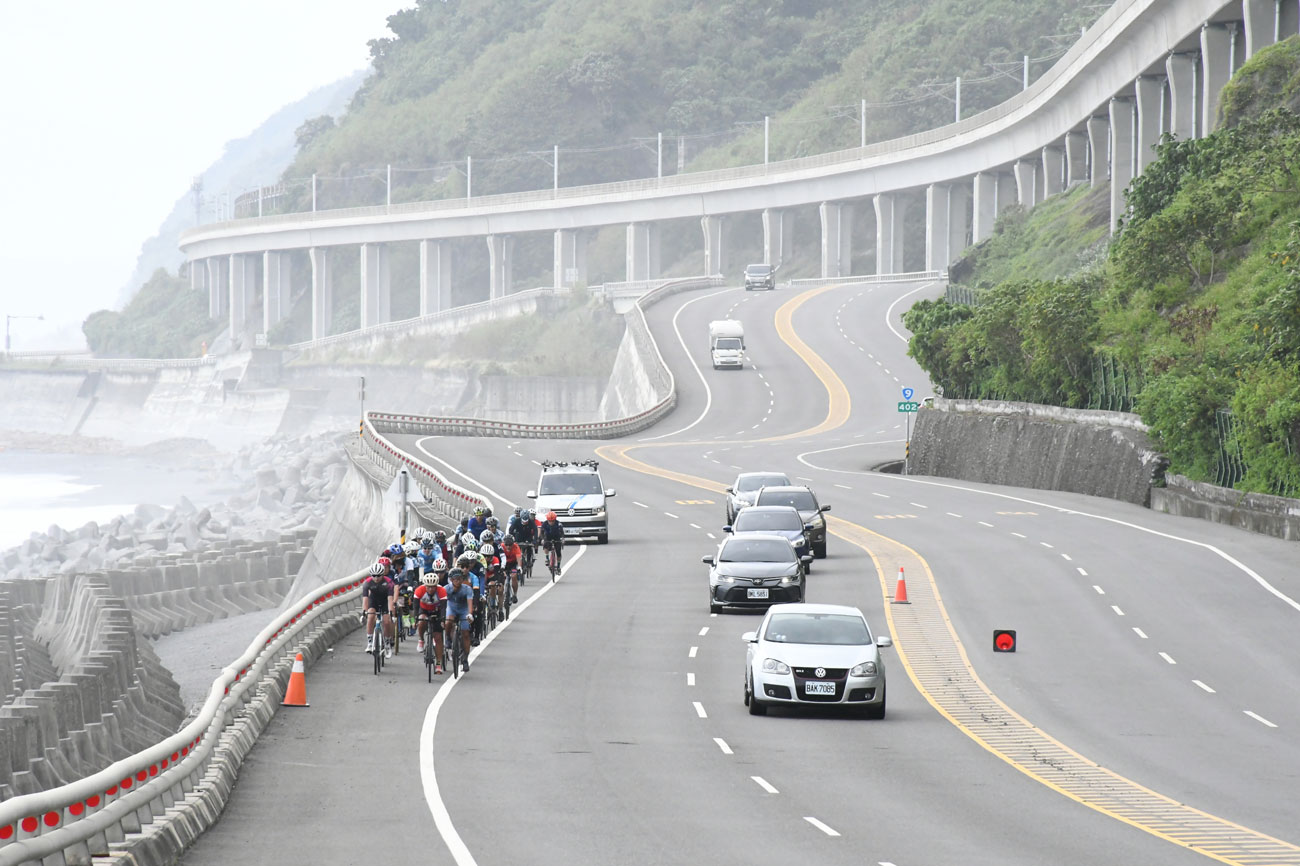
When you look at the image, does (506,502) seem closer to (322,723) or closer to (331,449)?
(322,723)

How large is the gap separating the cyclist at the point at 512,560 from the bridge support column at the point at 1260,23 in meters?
45.0

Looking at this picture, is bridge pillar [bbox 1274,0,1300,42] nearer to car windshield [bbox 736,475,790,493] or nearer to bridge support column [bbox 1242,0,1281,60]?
bridge support column [bbox 1242,0,1281,60]

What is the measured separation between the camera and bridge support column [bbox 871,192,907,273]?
12712 centimetres

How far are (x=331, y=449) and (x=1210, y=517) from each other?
79094mm

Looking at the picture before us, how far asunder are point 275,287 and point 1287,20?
13195 centimetres

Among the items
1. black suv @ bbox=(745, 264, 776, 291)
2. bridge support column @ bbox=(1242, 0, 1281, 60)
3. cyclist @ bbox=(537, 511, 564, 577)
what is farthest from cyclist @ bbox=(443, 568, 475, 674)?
black suv @ bbox=(745, 264, 776, 291)

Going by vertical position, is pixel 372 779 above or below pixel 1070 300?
below

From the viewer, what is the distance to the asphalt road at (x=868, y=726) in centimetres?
1511

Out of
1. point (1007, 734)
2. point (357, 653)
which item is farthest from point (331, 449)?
point (1007, 734)

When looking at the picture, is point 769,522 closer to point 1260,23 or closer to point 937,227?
point 1260,23

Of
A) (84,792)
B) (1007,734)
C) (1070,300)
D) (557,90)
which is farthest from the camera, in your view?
(557,90)

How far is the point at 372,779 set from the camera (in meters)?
17.7

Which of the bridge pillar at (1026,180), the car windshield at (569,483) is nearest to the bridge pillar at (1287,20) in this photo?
the car windshield at (569,483)

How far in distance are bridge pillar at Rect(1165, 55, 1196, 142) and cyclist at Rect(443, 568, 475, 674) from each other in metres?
59.4
